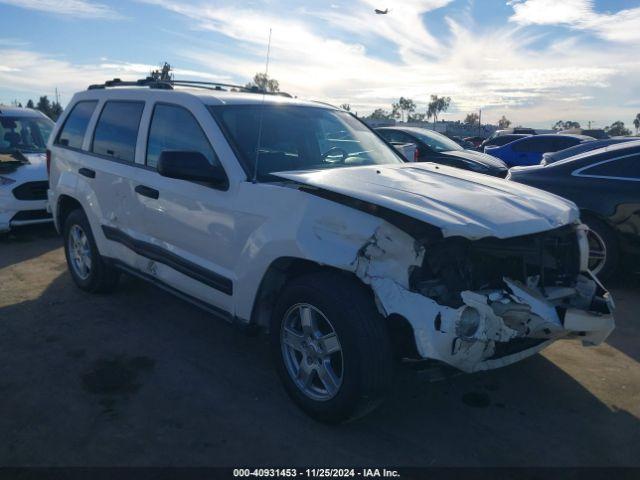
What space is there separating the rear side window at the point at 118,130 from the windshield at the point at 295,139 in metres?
1.02

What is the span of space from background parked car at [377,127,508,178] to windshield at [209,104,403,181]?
5507mm

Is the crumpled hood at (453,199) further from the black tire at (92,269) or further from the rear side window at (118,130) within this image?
the black tire at (92,269)

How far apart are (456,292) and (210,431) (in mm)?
1598

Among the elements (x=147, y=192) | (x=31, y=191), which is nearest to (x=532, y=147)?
(x=31, y=191)

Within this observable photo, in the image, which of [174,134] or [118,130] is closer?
[174,134]

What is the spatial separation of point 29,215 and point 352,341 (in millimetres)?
6444

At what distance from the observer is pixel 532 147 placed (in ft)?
50.5

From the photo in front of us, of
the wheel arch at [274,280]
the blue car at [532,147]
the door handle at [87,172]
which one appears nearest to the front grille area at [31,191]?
the door handle at [87,172]

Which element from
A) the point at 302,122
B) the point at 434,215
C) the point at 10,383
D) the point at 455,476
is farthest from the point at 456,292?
the point at 10,383

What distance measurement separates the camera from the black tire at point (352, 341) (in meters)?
2.85

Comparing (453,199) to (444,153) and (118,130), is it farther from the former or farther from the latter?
(444,153)

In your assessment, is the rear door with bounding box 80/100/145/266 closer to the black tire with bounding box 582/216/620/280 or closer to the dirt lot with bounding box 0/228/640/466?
the dirt lot with bounding box 0/228/640/466

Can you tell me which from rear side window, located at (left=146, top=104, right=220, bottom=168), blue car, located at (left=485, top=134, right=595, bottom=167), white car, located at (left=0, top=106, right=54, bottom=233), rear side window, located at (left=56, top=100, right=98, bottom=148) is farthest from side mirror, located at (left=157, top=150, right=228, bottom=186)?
blue car, located at (left=485, top=134, right=595, bottom=167)

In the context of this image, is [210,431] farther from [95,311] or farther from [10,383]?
[95,311]
